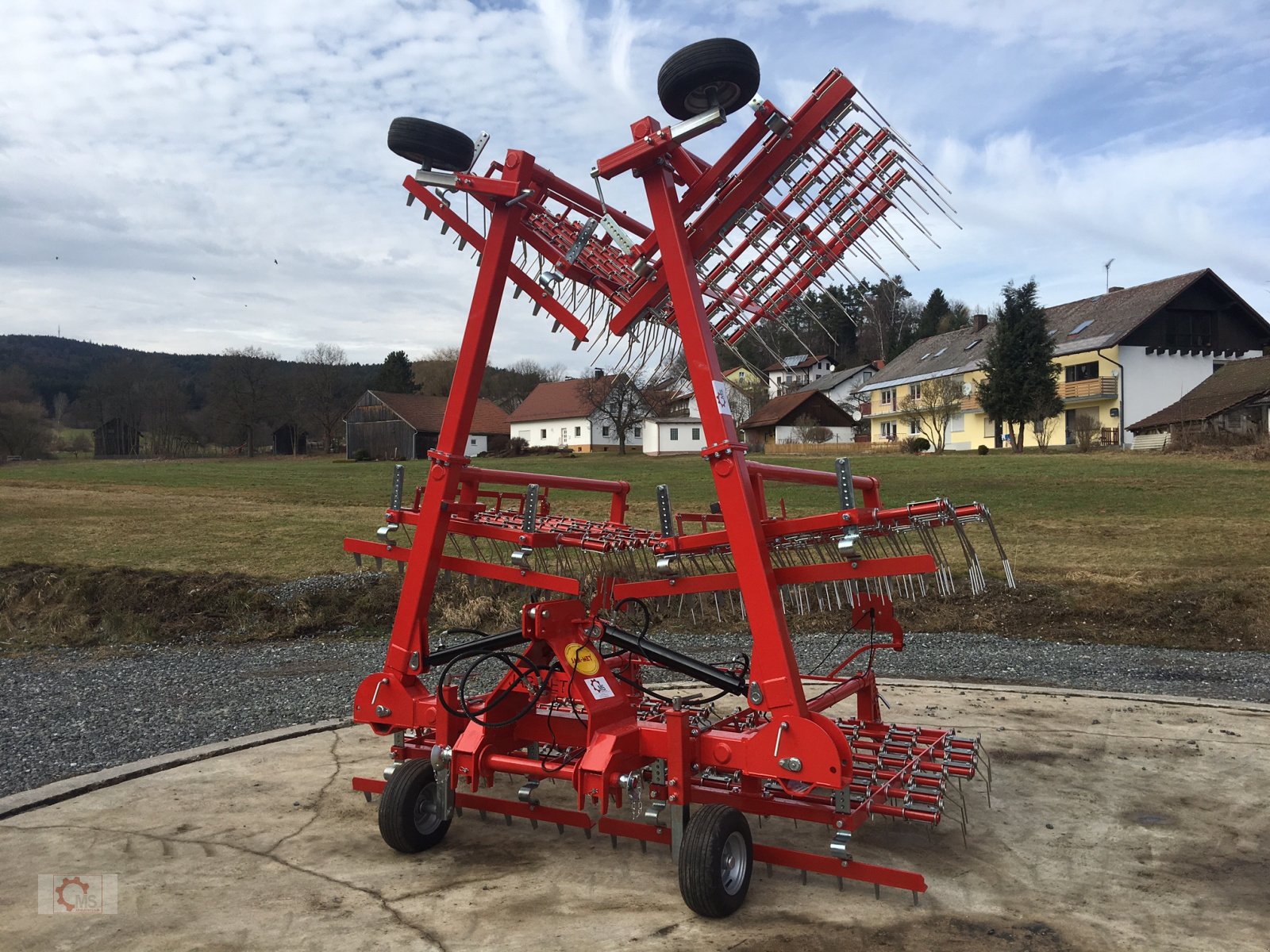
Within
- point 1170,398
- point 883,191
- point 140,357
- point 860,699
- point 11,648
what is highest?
point 140,357

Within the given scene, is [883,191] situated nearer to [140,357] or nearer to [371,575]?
[371,575]

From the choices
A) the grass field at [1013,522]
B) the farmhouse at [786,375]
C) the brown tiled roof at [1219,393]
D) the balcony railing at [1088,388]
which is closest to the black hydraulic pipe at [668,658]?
the farmhouse at [786,375]

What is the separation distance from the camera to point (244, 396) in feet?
220

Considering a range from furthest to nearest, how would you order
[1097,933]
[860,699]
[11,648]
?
[11,648] → [860,699] → [1097,933]

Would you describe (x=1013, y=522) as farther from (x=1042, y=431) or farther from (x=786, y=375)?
(x=1042, y=431)

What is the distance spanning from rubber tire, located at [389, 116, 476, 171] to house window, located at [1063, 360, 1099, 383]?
43.4 metres

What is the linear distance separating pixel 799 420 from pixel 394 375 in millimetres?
39396

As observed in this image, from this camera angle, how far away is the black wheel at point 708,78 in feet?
12.9

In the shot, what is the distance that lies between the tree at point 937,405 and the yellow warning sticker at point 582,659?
127ft

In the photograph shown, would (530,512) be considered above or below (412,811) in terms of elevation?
above

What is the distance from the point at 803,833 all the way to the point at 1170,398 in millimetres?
43931

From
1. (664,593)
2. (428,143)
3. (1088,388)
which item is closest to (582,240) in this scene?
(428,143)

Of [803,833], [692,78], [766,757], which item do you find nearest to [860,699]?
[803,833]

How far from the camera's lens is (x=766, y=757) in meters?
3.96
